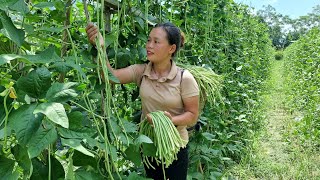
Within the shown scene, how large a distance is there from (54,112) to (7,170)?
0.64ft

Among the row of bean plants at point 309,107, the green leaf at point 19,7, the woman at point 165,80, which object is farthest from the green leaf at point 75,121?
the row of bean plants at point 309,107

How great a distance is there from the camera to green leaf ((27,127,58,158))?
2.61ft

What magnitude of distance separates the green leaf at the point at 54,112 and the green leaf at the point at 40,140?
0.07m

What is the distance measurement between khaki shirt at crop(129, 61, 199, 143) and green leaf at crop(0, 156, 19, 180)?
0.94 meters

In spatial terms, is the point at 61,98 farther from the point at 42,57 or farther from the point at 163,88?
the point at 163,88

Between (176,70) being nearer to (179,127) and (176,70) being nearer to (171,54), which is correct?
(171,54)

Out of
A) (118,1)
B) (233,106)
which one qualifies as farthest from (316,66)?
(118,1)

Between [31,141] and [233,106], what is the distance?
3.32 meters

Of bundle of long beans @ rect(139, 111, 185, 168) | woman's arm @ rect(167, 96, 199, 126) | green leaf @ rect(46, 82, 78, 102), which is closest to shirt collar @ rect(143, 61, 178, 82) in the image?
woman's arm @ rect(167, 96, 199, 126)

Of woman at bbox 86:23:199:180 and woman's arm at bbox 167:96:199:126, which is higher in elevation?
woman at bbox 86:23:199:180

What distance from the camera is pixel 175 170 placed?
1948 millimetres

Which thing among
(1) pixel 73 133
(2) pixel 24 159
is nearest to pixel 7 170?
(2) pixel 24 159

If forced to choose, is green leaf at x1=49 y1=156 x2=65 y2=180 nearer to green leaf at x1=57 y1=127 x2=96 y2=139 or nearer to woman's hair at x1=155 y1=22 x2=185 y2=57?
green leaf at x1=57 y1=127 x2=96 y2=139

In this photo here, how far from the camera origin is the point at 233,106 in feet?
13.0
